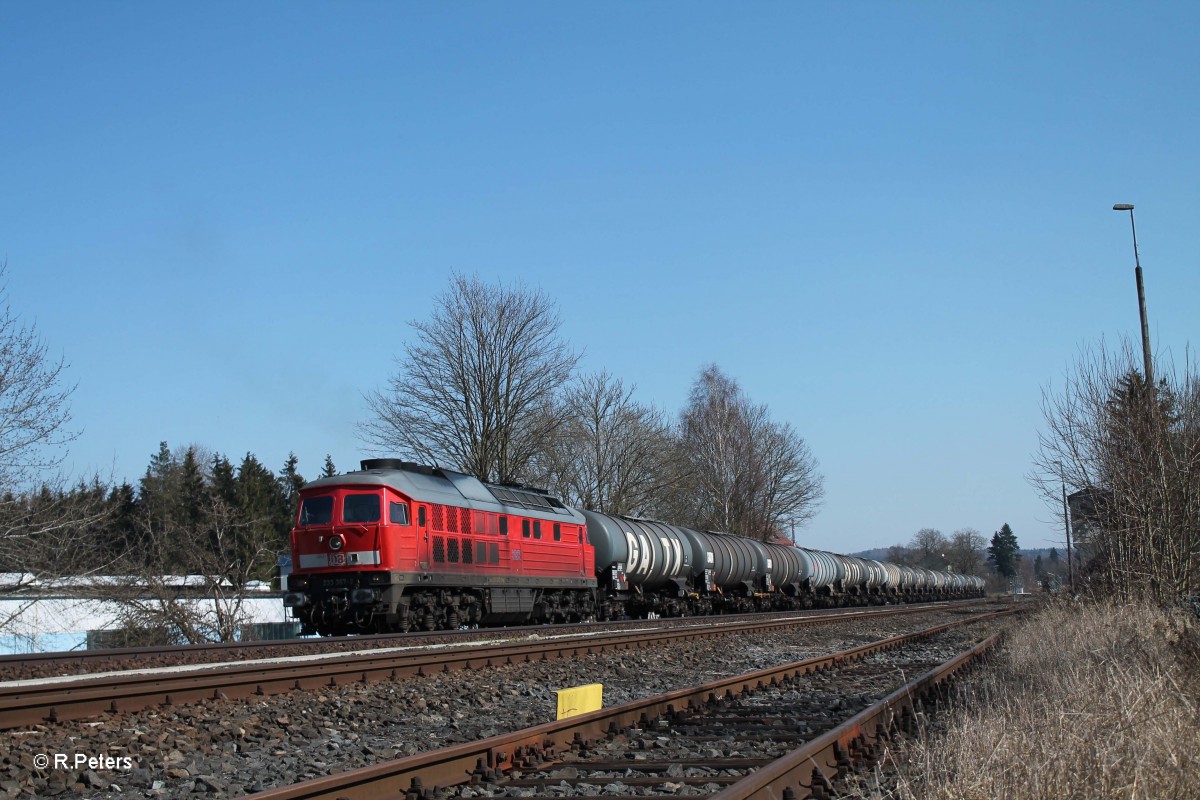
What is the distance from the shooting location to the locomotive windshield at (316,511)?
1970 centimetres

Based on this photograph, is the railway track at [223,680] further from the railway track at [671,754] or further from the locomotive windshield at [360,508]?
the railway track at [671,754]

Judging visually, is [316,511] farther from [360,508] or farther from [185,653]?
[185,653]

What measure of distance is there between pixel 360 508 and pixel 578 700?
11.0 metres

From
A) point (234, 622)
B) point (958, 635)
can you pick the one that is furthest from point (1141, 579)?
point (234, 622)

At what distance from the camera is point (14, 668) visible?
13617 millimetres

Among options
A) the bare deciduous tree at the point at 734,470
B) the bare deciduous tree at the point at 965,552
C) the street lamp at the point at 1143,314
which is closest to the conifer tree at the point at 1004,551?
the bare deciduous tree at the point at 965,552

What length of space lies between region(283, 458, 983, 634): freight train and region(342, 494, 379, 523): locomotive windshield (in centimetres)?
2

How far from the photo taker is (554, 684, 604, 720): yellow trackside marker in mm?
8930

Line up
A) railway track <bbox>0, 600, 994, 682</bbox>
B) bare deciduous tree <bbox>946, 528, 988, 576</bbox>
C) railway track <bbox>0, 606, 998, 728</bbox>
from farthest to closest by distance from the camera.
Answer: bare deciduous tree <bbox>946, 528, 988, 576</bbox> → railway track <bbox>0, 600, 994, 682</bbox> → railway track <bbox>0, 606, 998, 728</bbox>

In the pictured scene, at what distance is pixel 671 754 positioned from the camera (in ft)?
24.3

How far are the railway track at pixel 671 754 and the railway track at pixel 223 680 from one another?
387cm

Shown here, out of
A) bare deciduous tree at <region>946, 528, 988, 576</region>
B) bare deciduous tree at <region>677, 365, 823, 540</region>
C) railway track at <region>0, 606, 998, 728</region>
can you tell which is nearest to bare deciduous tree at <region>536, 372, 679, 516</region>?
bare deciduous tree at <region>677, 365, 823, 540</region>

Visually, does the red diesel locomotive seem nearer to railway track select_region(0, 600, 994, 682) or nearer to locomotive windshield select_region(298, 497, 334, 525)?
locomotive windshield select_region(298, 497, 334, 525)

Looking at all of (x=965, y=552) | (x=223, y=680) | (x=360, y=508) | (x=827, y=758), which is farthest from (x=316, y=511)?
(x=965, y=552)
